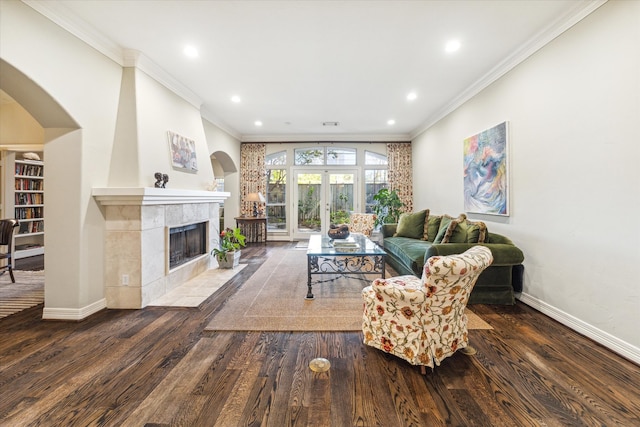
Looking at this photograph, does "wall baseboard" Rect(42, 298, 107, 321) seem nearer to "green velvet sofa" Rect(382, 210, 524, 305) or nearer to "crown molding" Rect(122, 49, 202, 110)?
"crown molding" Rect(122, 49, 202, 110)

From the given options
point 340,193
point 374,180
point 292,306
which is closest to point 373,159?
point 374,180

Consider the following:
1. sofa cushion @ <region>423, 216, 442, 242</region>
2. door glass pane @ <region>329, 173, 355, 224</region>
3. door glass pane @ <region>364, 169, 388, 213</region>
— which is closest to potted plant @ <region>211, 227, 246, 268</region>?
sofa cushion @ <region>423, 216, 442, 242</region>

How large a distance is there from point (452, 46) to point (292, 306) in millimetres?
3405

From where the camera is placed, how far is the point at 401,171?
739 centimetres

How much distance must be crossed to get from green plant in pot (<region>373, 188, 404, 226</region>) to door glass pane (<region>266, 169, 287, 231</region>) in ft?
8.42

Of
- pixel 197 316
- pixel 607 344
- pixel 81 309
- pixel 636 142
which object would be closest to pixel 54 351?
pixel 81 309

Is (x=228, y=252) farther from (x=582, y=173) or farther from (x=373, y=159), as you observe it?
(x=373, y=159)

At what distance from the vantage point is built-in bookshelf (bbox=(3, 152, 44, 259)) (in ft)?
17.5

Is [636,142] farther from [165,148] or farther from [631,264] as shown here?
[165,148]

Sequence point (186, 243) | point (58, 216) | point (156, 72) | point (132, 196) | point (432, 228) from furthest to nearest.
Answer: point (432, 228), point (186, 243), point (156, 72), point (132, 196), point (58, 216)

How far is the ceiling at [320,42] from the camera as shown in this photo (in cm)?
247

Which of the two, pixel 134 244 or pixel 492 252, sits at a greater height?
pixel 134 244

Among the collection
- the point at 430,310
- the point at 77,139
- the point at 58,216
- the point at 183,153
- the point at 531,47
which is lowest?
the point at 430,310

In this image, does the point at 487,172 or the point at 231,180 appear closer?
the point at 487,172
